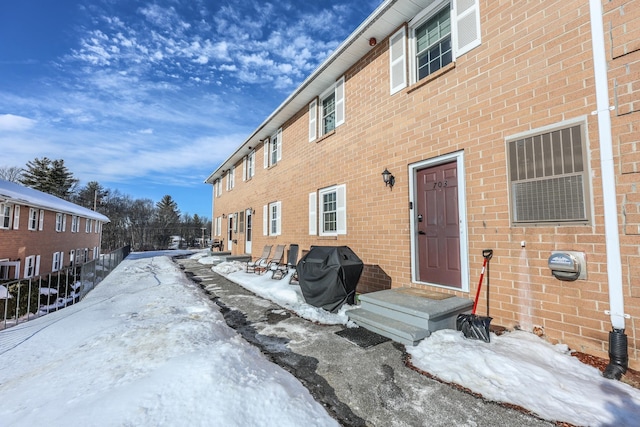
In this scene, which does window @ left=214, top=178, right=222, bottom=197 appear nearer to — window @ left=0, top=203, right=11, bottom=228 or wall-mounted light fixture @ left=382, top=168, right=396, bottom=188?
window @ left=0, top=203, right=11, bottom=228

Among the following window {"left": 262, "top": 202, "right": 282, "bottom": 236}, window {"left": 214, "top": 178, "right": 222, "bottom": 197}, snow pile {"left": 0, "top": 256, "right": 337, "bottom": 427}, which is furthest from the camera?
window {"left": 214, "top": 178, "right": 222, "bottom": 197}

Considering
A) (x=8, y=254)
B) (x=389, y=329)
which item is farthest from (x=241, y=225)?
(x=389, y=329)

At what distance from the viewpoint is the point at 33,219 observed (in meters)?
15.2

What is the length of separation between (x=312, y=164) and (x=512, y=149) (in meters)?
5.65

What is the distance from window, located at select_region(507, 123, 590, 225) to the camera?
328cm

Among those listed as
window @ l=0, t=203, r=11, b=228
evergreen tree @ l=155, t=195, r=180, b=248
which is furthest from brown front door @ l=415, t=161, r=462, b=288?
evergreen tree @ l=155, t=195, r=180, b=248

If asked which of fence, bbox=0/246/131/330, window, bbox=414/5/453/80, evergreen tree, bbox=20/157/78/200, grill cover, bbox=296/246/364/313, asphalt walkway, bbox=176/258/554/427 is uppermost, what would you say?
evergreen tree, bbox=20/157/78/200

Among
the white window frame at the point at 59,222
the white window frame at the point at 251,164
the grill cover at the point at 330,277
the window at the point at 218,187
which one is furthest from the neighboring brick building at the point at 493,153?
the white window frame at the point at 59,222

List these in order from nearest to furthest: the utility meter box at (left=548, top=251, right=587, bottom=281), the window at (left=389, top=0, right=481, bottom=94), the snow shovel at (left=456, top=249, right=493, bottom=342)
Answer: the utility meter box at (left=548, top=251, right=587, bottom=281)
the snow shovel at (left=456, top=249, right=493, bottom=342)
the window at (left=389, top=0, right=481, bottom=94)

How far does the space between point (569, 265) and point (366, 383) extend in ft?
8.48

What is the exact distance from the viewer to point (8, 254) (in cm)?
1304

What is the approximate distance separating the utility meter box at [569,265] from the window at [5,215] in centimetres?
1894

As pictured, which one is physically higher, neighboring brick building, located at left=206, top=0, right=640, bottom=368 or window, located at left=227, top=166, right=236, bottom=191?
window, located at left=227, top=166, right=236, bottom=191

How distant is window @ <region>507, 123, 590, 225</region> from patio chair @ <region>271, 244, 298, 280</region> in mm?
6239
